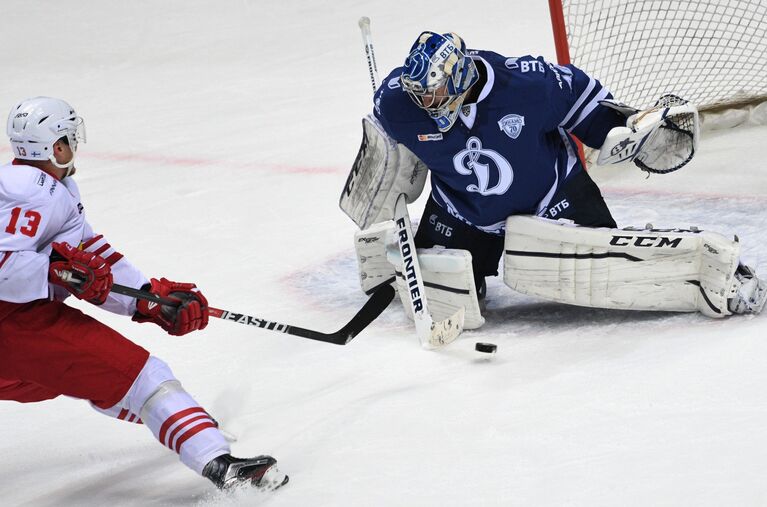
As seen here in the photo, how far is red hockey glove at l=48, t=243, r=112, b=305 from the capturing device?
200cm

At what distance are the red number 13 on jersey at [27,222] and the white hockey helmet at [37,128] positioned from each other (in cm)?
18

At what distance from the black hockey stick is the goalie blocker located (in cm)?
40

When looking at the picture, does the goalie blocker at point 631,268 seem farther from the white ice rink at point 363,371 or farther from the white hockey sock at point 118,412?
the white hockey sock at point 118,412

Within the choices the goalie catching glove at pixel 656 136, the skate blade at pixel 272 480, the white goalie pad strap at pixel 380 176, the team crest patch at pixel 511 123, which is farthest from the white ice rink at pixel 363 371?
the team crest patch at pixel 511 123

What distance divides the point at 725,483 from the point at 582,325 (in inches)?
38.1

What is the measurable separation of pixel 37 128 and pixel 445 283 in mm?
1171

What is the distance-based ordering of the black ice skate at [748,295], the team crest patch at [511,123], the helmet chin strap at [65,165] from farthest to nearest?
the team crest patch at [511,123] → the black ice skate at [748,295] → the helmet chin strap at [65,165]

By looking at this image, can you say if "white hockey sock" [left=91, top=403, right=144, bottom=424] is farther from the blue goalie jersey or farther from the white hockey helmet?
the blue goalie jersey

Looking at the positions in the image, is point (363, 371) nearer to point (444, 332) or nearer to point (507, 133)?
point (444, 332)

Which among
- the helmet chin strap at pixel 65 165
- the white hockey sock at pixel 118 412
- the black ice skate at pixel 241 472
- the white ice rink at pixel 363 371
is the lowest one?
the white ice rink at pixel 363 371

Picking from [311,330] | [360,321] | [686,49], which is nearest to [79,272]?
[311,330]

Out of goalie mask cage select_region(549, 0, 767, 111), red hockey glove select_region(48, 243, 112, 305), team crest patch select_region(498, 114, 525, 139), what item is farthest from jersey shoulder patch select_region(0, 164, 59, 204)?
goalie mask cage select_region(549, 0, 767, 111)

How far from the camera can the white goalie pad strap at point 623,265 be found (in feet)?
8.08

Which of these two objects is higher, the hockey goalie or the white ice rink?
the hockey goalie
